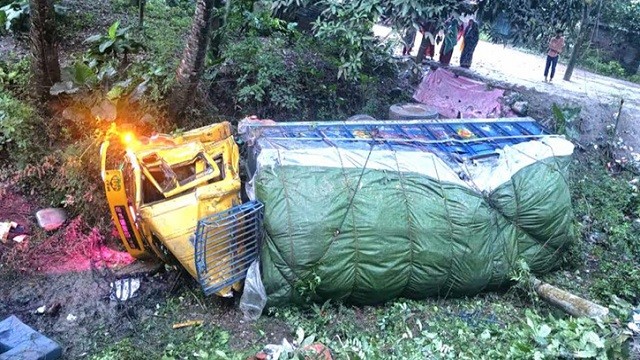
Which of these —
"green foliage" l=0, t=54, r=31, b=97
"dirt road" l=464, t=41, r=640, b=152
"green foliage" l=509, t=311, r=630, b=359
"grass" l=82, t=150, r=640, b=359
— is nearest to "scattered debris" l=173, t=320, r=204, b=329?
"grass" l=82, t=150, r=640, b=359

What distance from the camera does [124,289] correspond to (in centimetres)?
509

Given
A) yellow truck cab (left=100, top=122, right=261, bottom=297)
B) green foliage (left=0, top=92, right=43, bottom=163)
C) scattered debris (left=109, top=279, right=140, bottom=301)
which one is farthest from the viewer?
green foliage (left=0, top=92, right=43, bottom=163)

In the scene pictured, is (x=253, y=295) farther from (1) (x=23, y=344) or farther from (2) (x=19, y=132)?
(2) (x=19, y=132)

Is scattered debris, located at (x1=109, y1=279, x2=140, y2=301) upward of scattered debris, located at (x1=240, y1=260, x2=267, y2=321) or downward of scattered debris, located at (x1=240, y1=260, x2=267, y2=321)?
downward

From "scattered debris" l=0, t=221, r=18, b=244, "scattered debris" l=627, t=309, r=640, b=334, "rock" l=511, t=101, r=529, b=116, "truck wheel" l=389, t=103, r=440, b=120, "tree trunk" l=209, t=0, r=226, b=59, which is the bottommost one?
"scattered debris" l=0, t=221, r=18, b=244

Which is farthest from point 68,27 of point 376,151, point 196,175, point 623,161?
point 623,161

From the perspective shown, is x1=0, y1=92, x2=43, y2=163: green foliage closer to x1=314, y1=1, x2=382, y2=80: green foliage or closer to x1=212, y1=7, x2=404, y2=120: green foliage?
x1=212, y1=7, x2=404, y2=120: green foliage

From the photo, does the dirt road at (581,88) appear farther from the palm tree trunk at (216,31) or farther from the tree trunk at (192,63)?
the tree trunk at (192,63)

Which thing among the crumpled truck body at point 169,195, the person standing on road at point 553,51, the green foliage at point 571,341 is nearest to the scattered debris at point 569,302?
the green foliage at point 571,341

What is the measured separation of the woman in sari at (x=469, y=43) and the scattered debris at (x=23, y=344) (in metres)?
9.48

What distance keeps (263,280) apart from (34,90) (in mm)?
3855

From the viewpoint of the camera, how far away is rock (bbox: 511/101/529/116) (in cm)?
868

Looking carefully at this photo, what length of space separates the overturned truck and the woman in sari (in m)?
5.20

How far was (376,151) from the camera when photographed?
5383 millimetres
